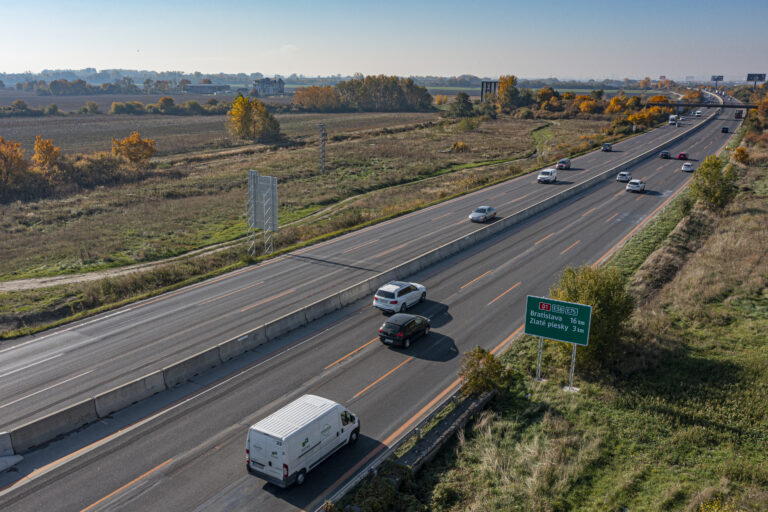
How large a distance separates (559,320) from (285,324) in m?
13.6

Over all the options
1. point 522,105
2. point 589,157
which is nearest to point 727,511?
point 589,157

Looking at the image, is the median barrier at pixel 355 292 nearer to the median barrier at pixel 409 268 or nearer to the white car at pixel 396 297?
the white car at pixel 396 297

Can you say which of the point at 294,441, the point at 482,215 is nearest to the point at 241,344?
the point at 294,441

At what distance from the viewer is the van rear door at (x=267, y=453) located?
1459cm

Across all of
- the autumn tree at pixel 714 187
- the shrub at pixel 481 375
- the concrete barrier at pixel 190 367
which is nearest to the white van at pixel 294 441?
the shrub at pixel 481 375

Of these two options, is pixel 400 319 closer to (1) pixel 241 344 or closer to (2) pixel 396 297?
(2) pixel 396 297

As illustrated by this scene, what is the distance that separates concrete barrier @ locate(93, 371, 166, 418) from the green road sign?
1543 centimetres

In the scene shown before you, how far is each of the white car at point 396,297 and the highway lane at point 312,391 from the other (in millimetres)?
768


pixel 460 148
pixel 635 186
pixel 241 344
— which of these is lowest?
pixel 241 344

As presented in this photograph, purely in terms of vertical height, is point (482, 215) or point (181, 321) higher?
point (482, 215)

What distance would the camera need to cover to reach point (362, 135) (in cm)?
13150

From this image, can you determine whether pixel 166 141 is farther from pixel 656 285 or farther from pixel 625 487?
pixel 625 487

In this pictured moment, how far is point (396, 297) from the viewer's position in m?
28.2

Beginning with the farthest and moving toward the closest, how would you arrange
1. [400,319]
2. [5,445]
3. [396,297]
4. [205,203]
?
[205,203], [396,297], [400,319], [5,445]
